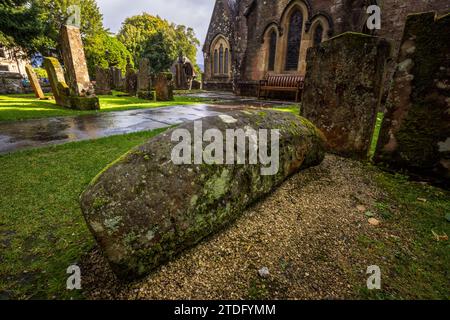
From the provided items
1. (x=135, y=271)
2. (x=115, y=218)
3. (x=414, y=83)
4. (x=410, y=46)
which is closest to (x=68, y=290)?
(x=135, y=271)

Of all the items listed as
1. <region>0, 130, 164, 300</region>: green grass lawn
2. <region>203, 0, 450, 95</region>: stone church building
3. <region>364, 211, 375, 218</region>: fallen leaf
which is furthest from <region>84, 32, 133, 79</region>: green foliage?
<region>364, 211, 375, 218</region>: fallen leaf

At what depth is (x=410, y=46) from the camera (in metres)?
2.97

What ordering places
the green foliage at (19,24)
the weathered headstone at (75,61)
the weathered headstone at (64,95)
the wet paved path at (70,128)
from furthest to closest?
the green foliage at (19,24), the weathered headstone at (64,95), the weathered headstone at (75,61), the wet paved path at (70,128)

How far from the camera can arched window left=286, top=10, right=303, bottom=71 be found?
15117 millimetres

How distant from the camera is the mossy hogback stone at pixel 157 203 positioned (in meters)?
1.25

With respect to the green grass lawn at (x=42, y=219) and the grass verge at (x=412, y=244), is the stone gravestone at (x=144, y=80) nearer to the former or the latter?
the green grass lawn at (x=42, y=219)

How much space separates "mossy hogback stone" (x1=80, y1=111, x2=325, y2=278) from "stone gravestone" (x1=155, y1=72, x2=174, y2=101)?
1082 centimetres

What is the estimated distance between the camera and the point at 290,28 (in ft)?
51.0

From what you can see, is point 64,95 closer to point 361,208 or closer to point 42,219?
point 42,219

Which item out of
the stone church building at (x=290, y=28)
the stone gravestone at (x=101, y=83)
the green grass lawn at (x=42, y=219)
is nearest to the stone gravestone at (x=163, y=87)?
the stone gravestone at (x=101, y=83)

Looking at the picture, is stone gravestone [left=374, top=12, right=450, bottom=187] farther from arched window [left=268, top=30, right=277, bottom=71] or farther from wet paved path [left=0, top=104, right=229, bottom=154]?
arched window [left=268, top=30, right=277, bottom=71]

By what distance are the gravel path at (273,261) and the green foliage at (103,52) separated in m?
28.1

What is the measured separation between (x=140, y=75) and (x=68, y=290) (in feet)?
45.5

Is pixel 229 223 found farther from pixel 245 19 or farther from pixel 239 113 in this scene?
pixel 245 19
